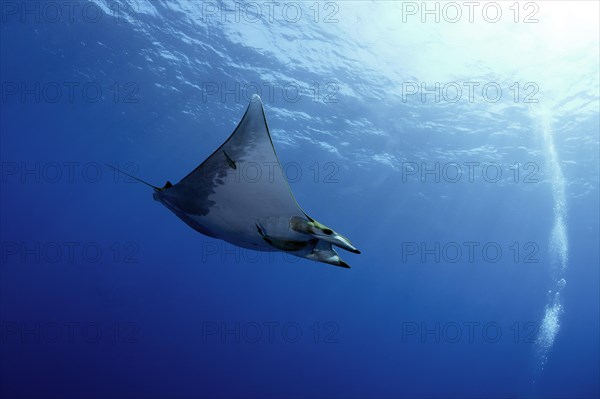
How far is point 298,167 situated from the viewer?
86.5ft

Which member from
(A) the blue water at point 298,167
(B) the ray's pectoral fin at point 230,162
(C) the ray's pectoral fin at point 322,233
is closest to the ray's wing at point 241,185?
(B) the ray's pectoral fin at point 230,162

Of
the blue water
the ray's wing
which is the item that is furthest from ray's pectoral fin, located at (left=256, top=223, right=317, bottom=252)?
the blue water

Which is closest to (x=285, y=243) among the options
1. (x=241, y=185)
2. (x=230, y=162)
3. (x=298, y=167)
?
(x=241, y=185)

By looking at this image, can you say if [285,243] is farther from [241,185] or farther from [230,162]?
[230,162]

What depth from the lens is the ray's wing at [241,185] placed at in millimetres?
3369

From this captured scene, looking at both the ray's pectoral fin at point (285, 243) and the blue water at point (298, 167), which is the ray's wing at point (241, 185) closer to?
the ray's pectoral fin at point (285, 243)

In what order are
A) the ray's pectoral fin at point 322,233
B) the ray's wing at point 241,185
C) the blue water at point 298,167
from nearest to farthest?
the ray's wing at point 241,185 < the ray's pectoral fin at point 322,233 < the blue water at point 298,167

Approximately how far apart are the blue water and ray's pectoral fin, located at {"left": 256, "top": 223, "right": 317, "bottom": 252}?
39.4 ft

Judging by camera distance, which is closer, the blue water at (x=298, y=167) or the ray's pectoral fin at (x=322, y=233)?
the ray's pectoral fin at (x=322, y=233)

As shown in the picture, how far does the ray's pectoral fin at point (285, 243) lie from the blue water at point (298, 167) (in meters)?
12.0

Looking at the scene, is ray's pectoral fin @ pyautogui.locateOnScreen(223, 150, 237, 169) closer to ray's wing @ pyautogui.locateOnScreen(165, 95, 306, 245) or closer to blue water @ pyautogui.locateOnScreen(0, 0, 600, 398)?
ray's wing @ pyautogui.locateOnScreen(165, 95, 306, 245)

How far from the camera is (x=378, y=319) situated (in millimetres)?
82250

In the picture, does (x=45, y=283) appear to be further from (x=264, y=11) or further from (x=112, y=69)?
(x=264, y=11)

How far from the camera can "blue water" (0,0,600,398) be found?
1532cm
